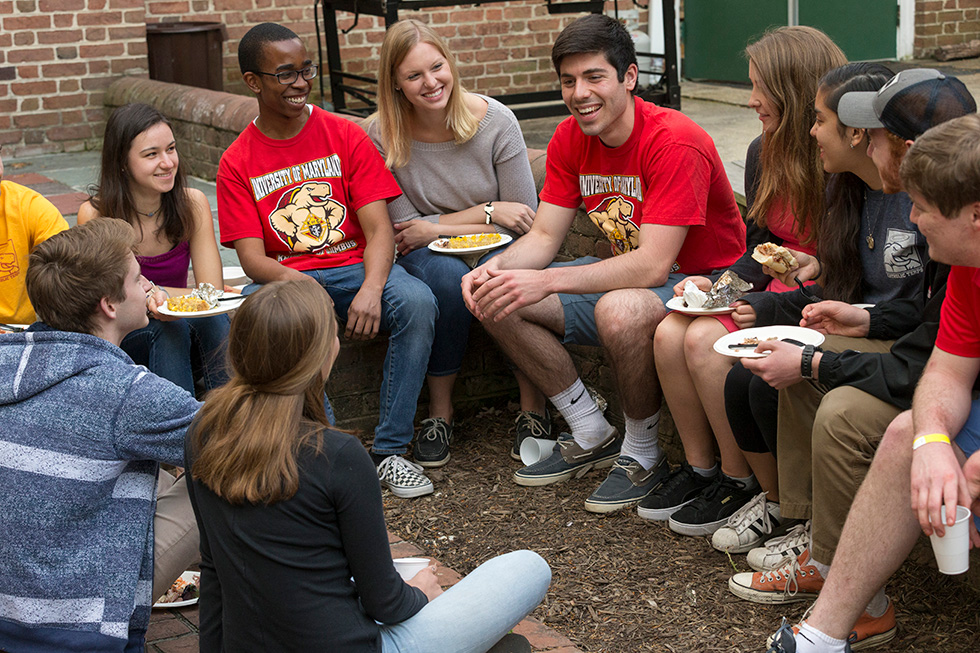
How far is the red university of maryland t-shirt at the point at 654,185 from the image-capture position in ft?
10.8

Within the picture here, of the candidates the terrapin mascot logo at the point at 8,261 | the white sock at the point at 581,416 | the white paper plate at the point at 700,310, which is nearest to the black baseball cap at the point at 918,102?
the white paper plate at the point at 700,310

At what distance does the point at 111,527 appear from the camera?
7.45 feet

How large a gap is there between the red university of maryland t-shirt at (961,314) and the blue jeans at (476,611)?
1.05 metres

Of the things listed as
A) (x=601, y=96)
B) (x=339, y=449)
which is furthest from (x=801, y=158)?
(x=339, y=449)

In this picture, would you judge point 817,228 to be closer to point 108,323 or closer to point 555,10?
point 108,323

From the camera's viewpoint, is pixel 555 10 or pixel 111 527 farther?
pixel 555 10

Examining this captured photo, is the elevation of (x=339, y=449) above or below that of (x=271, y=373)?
below

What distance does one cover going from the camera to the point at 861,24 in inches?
320

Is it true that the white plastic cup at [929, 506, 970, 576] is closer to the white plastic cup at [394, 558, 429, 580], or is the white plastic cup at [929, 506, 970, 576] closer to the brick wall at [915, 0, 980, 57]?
the white plastic cup at [394, 558, 429, 580]

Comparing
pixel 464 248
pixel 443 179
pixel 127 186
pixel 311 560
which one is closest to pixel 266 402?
pixel 311 560

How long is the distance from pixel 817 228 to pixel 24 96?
7.03m

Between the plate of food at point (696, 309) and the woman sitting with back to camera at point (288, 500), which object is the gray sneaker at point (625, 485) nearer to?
the plate of food at point (696, 309)

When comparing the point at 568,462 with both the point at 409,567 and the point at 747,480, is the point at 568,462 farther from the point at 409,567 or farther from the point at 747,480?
the point at 409,567

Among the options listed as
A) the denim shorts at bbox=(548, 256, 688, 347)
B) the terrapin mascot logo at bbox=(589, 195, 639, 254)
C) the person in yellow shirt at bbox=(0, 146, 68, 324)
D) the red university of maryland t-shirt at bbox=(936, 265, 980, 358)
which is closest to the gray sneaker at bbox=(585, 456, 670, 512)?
the denim shorts at bbox=(548, 256, 688, 347)
